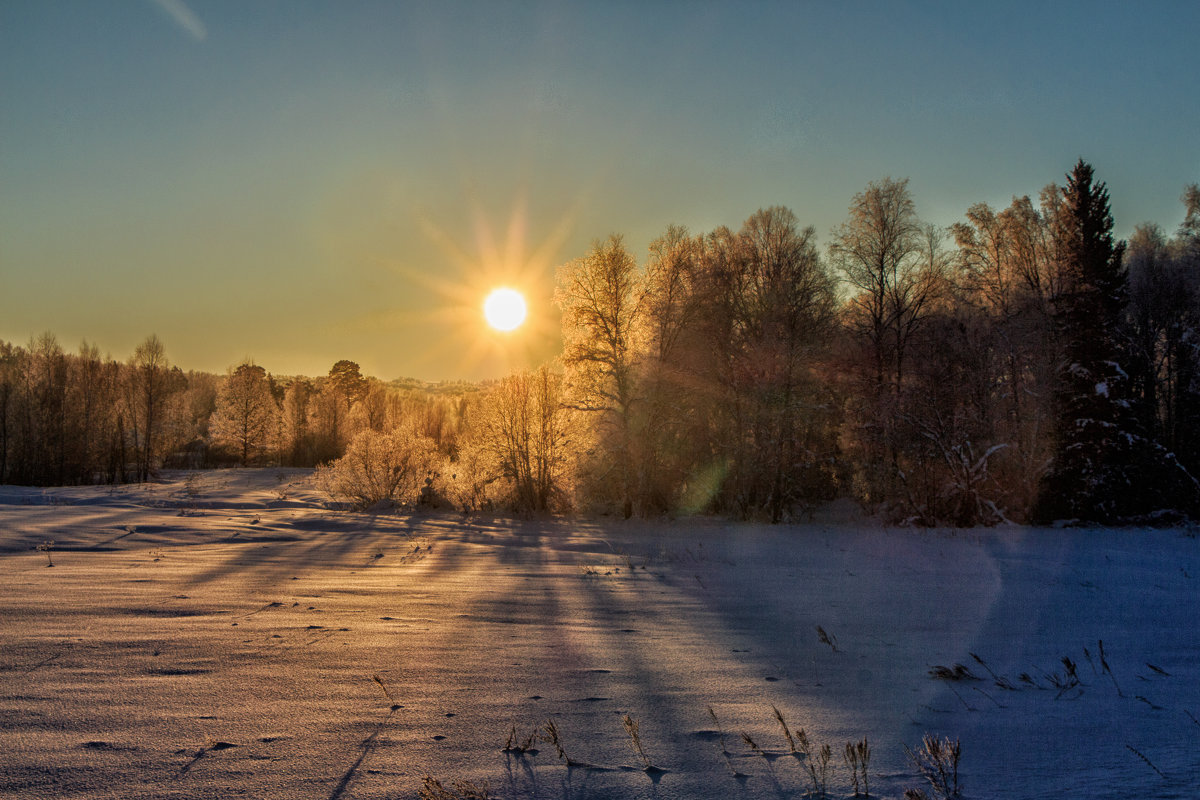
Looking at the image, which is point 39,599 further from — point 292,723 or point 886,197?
point 886,197

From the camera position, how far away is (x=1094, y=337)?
19.5m

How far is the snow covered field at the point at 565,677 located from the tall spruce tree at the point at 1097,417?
1245cm

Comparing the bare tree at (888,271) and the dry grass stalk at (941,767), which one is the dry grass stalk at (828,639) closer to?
the dry grass stalk at (941,767)

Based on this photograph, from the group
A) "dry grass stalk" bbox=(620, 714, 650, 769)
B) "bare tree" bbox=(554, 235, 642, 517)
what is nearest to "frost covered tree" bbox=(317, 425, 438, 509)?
"bare tree" bbox=(554, 235, 642, 517)

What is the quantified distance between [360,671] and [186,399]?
241 feet

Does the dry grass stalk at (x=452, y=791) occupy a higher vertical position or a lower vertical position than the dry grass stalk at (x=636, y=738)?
higher

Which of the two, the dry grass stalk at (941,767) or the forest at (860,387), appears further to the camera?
the forest at (860,387)

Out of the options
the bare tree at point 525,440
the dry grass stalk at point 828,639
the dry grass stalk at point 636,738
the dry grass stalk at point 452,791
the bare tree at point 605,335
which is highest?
the bare tree at point 605,335

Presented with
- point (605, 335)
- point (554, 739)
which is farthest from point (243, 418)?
point (554, 739)

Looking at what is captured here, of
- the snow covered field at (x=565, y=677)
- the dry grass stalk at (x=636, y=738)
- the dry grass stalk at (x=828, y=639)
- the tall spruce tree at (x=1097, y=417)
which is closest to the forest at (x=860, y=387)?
Answer: the tall spruce tree at (x=1097, y=417)

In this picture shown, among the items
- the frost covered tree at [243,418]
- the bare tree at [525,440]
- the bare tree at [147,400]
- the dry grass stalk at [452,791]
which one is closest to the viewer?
the dry grass stalk at [452,791]

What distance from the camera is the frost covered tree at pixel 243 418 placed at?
51.5 meters

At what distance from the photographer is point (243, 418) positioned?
51500mm

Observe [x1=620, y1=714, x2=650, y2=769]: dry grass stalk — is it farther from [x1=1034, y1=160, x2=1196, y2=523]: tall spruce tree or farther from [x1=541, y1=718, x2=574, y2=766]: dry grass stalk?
[x1=1034, y1=160, x2=1196, y2=523]: tall spruce tree
